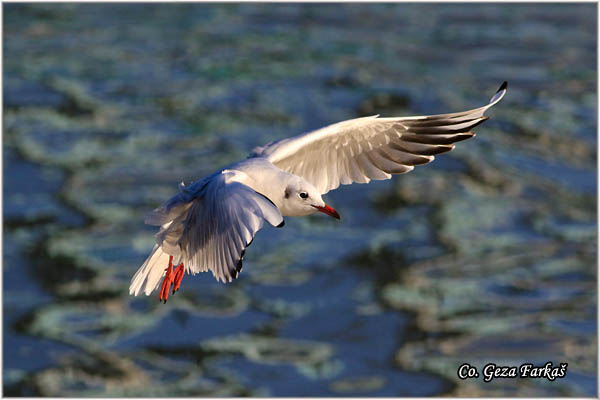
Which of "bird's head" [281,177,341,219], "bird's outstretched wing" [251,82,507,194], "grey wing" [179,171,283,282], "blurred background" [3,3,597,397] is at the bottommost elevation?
"grey wing" [179,171,283,282]

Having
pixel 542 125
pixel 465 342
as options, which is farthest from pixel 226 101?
pixel 465 342

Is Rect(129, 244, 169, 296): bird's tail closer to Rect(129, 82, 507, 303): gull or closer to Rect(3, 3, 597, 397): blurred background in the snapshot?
Rect(129, 82, 507, 303): gull

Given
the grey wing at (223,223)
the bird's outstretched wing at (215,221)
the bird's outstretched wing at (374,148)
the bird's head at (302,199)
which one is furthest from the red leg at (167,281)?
the bird's head at (302,199)

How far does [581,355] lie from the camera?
31812 millimetres

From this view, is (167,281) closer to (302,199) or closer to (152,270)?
(152,270)

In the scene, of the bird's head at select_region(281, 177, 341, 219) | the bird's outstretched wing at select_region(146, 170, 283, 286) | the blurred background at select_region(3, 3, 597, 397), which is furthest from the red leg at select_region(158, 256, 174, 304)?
the blurred background at select_region(3, 3, 597, 397)

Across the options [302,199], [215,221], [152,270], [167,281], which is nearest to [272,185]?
[302,199]

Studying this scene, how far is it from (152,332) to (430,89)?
679 inches

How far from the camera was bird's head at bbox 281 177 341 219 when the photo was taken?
6.73 metres

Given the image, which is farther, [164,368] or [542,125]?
[542,125]

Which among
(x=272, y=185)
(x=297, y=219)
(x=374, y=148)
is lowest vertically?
(x=272, y=185)

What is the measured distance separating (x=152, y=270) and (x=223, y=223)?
1552 mm

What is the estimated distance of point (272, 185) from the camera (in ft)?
22.5

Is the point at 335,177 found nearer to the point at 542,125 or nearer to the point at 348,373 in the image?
the point at 348,373
